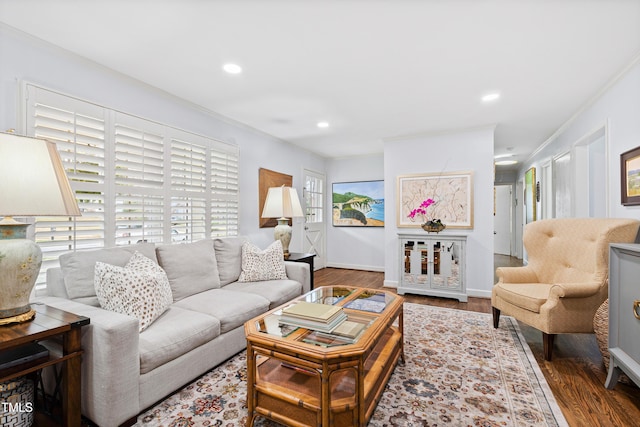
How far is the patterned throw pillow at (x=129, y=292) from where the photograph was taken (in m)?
1.79

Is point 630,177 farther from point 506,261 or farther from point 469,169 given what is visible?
point 506,261

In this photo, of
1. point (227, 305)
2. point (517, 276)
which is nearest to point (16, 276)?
point (227, 305)

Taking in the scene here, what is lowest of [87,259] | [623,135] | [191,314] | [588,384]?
[588,384]

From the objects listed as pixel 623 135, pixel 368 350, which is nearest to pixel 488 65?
pixel 623 135

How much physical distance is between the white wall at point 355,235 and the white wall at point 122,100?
1.74 m

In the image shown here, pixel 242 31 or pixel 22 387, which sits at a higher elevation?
pixel 242 31

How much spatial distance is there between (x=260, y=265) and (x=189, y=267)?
0.72 metres

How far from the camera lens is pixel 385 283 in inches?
182

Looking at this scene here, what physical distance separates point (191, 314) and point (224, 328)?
26 cm

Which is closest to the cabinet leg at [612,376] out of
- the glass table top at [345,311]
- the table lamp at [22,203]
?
the glass table top at [345,311]

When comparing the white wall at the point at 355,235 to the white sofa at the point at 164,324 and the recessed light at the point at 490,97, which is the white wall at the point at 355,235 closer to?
the recessed light at the point at 490,97

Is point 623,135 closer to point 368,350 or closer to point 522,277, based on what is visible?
point 522,277

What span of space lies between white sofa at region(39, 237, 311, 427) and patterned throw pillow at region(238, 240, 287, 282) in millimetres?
77

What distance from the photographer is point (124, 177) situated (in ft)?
8.23
